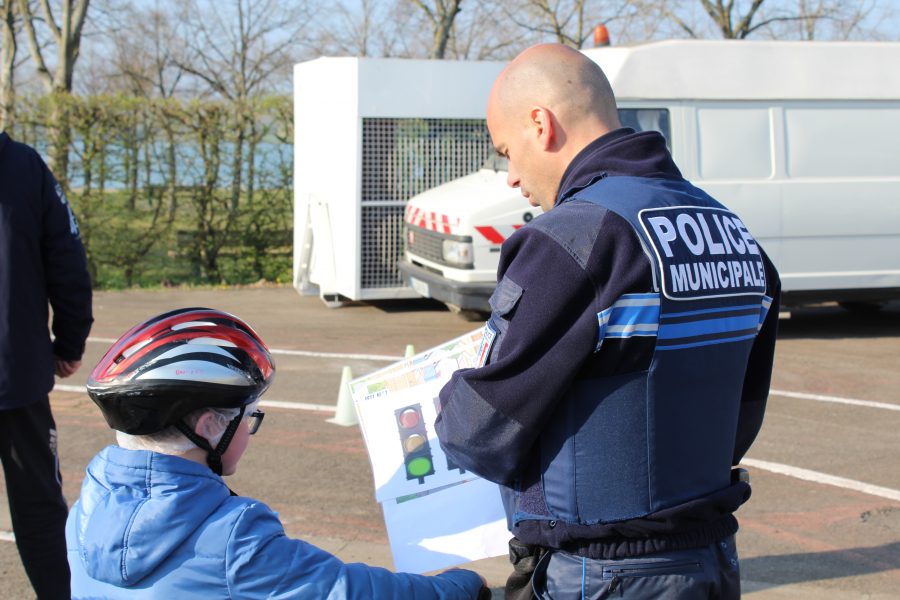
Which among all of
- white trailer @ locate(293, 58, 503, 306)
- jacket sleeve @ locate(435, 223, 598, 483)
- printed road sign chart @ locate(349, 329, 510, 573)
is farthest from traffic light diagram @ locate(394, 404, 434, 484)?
white trailer @ locate(293, 58, 503, 306)

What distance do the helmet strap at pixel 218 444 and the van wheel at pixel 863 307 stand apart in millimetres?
10625

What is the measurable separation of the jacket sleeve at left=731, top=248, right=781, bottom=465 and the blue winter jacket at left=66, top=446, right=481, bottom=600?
819mm

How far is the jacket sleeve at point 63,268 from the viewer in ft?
12.5

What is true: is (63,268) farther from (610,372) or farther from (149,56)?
(149,56)

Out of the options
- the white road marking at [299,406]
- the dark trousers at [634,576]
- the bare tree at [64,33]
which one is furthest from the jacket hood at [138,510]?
the bare tree at [64,33]

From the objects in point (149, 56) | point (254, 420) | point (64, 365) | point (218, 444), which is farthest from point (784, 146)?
point (149, 56)

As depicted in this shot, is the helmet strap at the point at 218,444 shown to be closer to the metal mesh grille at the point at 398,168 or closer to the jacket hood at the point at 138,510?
the jacket hood at the point at 138,510

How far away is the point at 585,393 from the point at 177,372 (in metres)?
0.86

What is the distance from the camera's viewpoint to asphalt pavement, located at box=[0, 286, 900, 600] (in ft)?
15.1

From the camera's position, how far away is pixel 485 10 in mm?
27156

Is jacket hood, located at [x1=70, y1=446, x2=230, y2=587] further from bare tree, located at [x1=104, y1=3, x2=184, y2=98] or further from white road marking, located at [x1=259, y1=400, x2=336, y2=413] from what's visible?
bare tree, located at [x1=104, y1=3, x2=184, y2=98]

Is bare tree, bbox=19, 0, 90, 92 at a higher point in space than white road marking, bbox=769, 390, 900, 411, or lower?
higher

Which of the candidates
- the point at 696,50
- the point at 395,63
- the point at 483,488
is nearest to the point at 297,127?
the point at 395,63

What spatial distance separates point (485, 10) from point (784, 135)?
1836 cm
